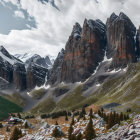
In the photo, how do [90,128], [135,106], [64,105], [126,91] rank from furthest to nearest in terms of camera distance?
[64,105], [126,91], [135,106], [90,128]

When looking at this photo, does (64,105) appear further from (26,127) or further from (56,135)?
(56,135)

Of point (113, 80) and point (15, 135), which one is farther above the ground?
point (113, 80)

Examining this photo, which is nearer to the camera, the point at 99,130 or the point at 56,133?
the point at 99,130

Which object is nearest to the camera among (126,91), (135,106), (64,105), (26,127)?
(26,127)

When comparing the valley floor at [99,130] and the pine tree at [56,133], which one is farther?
the pine tree at [56,133]

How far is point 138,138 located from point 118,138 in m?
4.75

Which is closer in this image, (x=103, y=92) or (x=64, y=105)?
(x=103, y=92)

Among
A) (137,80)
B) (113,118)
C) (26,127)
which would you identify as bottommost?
(26,127)

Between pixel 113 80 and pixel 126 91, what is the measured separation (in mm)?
65668

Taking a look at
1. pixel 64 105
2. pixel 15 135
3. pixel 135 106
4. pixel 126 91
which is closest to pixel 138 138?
pixel 15 135

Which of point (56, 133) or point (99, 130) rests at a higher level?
point (99, 130)

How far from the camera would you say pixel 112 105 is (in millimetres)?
116188

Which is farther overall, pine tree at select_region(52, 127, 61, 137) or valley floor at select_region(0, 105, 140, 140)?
pine tree at select_region(52, 127, 61, 137)

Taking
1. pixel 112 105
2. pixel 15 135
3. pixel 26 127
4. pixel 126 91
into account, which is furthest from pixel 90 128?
pixel 126 91
